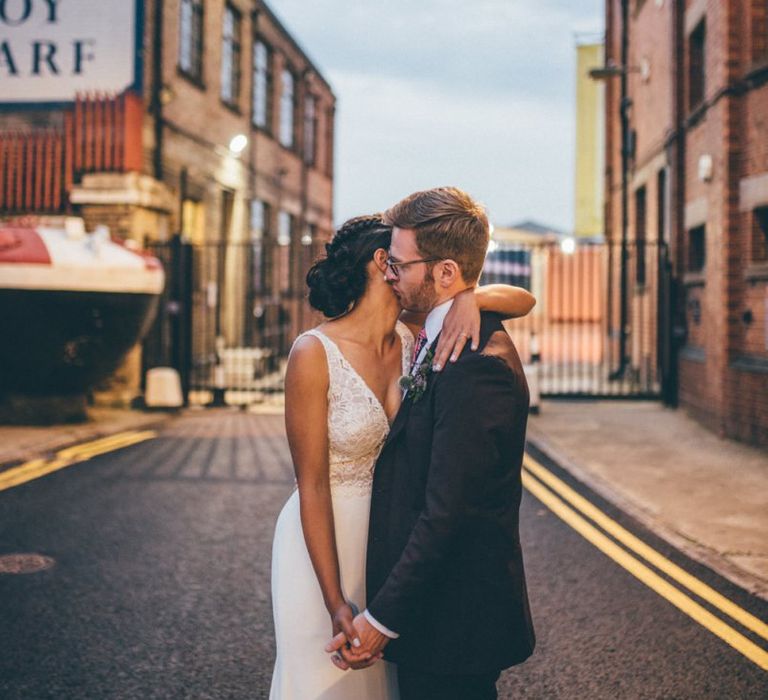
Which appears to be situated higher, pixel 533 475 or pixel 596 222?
pixel 596 222

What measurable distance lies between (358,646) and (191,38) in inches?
731

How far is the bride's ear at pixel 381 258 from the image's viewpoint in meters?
2.57

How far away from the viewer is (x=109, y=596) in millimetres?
5141

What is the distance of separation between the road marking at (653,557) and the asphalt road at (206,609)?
9 cm

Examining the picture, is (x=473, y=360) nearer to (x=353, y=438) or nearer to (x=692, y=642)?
(x=353, y=438)

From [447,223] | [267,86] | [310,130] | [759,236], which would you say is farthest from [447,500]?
[310,130]

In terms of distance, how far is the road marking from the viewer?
4.83m

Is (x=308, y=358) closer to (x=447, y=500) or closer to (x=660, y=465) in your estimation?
(x=447, y=500)

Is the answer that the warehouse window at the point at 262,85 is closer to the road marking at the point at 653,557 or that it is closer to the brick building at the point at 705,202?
the brick building at the point at 705,202

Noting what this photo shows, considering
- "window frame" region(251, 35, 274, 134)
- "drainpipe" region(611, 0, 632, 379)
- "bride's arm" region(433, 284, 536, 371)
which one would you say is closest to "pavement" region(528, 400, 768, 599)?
"bride's arm" region(433, 284, 536, 371)

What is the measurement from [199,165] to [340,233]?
55.8ft

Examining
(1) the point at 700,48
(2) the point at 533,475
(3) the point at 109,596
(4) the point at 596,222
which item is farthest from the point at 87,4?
(4) the point at 596,222

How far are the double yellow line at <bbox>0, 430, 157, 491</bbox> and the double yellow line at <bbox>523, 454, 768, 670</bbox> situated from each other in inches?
182

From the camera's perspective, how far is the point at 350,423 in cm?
255
